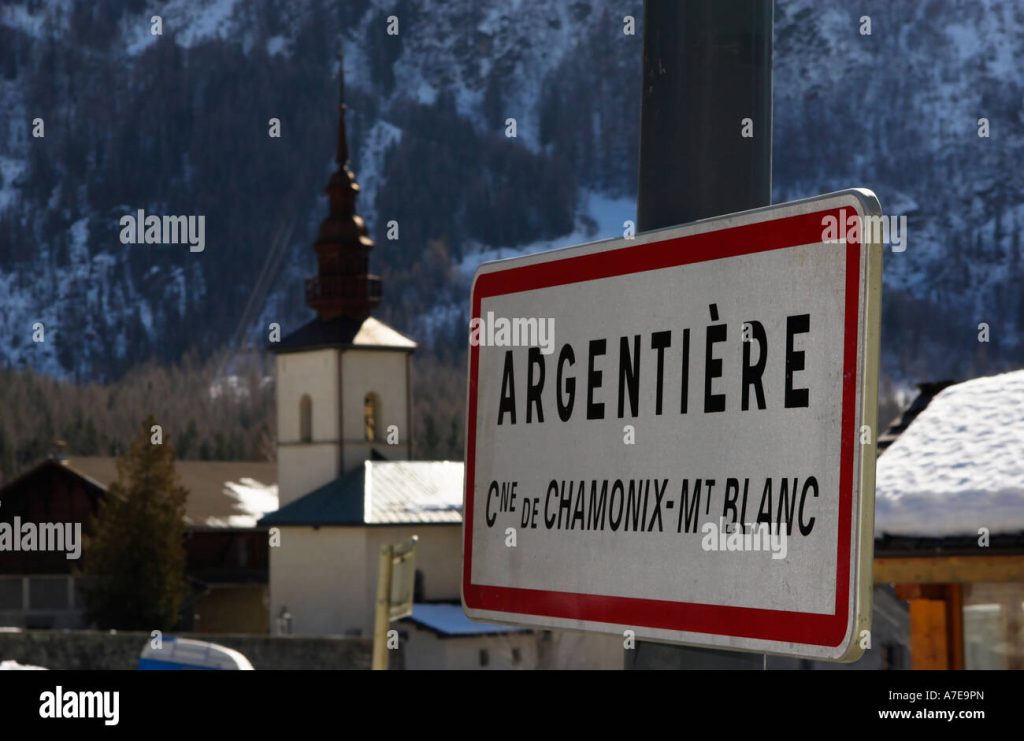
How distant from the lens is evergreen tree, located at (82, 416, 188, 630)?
2473 inches

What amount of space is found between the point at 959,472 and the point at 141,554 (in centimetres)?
5747

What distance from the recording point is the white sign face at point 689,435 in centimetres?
209

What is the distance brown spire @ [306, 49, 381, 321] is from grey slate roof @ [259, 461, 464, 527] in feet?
25.1

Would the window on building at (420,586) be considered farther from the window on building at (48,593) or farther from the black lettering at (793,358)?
the black lettering at (793,358)

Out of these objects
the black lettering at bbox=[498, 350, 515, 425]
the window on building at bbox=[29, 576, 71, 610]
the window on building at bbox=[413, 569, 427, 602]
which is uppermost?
the black lettering at bbox=[498, 350, 515, 425]

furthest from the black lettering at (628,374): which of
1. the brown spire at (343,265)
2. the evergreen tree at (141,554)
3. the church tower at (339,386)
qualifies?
the brown spire at (343,265)

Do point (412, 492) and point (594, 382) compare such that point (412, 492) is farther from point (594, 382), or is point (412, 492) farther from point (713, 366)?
point (713, 366)

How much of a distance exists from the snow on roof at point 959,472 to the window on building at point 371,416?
2349 inches

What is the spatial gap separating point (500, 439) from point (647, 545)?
1.48ft

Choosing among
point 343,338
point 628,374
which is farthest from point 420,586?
point 628,374

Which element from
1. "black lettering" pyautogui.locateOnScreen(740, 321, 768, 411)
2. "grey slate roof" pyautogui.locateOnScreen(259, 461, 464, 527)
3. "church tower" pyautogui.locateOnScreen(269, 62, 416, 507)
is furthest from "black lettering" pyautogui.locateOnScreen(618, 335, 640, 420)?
"church tower" pyautogui.locateOnScreen(269, 62, 416, 507)

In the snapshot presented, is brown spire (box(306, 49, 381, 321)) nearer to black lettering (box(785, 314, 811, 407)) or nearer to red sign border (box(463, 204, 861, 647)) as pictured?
red sign border (box(463, 204, 861, 647))

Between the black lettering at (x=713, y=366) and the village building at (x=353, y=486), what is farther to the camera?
the village building at (x=353, y=486)

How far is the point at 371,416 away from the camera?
6931 centimetres
